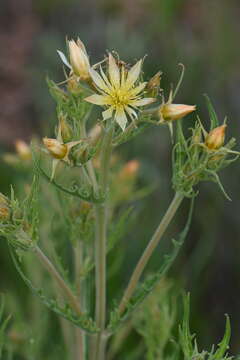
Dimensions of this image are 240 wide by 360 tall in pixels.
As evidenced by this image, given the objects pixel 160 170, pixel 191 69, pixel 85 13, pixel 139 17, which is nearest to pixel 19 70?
pixel 85 13

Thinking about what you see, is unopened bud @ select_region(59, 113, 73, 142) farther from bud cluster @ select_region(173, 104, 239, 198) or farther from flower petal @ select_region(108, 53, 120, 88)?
bud cluster @ select_region(173, 104, 239, 198)

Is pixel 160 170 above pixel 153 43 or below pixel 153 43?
below

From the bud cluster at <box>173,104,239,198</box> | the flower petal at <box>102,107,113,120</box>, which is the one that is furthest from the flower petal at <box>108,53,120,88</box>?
the bud cluster at <box>173,104,239,198</box>

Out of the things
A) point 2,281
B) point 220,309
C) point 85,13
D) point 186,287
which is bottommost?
point 220,309

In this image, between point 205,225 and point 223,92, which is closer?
point 205,225

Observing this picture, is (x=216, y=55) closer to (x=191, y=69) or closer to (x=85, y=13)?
(x=191, y=69)

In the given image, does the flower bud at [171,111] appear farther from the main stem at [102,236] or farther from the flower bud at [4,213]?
the flower bud at [4,213]

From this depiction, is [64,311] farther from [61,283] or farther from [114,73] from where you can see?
[114,73]

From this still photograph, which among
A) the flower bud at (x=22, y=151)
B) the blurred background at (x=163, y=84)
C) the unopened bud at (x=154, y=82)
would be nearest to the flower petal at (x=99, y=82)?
the unopened bud at (x=154, y=82)
